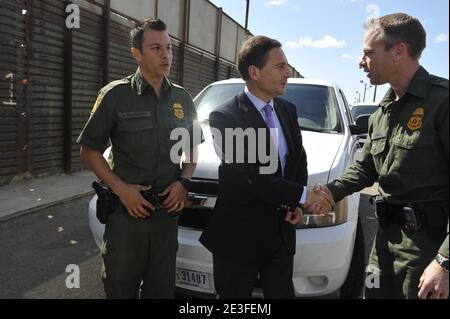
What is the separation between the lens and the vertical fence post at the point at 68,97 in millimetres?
7715

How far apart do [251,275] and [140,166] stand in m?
0.85

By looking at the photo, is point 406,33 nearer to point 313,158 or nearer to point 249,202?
point 249,202

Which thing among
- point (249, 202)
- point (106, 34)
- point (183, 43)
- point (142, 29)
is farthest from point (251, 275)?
point (183, 43)

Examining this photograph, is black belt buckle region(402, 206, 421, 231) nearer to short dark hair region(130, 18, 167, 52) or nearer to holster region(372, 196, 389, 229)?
Answer: holster region(372, 196, 389, 229)

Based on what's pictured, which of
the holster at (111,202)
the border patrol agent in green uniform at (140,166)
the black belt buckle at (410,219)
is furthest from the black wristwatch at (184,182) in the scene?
the black belt buckle at (410,219)

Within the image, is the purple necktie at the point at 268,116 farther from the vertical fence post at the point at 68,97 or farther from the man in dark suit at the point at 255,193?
the vertical fence post at the point at 68,97

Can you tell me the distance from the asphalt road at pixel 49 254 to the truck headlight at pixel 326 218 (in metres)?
1.77

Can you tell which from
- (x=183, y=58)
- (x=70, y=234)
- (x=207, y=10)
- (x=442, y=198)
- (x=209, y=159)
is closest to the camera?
(x=442, y=198)

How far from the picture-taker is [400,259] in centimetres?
192

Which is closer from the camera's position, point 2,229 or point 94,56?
point 2,229

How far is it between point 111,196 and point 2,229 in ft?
10.1
